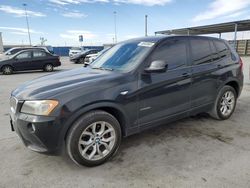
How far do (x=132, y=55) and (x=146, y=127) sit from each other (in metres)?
1.15

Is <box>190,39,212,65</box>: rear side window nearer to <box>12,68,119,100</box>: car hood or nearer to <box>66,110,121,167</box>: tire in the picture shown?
<box>12,68,119,100</box>: car hood

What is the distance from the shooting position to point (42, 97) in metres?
2.65

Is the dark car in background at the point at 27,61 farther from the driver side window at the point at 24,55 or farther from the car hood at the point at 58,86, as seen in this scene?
the car hood at the point at 58,86

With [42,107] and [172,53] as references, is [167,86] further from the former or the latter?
[42,107]

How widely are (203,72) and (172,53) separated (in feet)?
2.46

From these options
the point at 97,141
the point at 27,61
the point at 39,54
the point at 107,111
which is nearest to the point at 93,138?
the point at 97,141

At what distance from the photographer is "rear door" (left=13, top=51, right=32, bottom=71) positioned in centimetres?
1350

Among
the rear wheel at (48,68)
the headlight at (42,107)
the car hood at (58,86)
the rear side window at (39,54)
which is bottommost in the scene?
the rear wheel at (48,68)

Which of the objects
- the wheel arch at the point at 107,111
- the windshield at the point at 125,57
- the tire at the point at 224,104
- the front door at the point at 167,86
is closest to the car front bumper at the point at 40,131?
the wheel arch at the point at 107,111

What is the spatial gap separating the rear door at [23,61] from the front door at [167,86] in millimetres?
12106

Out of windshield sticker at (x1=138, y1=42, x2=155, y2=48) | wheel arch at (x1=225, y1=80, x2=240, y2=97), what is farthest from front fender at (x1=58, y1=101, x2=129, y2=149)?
wheel arch at (x1=225, y1=80, x2=240, y2=97)

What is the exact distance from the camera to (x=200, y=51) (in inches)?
161

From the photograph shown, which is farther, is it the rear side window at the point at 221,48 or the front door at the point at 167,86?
the rear side window at the point at 221,48

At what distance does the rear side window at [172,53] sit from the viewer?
11.5 ft
